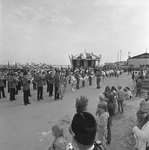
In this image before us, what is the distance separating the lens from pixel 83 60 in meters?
30.3

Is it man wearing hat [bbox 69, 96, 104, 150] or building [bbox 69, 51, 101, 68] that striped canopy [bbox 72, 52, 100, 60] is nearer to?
building [bbox 69, 51, 101, 68]

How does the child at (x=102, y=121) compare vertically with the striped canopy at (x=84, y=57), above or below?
below

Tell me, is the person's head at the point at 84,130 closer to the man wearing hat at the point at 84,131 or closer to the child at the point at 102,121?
the man wearing hat at the point at 84,131

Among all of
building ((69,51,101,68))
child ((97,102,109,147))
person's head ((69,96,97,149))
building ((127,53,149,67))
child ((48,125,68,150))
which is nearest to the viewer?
person's head ((69,96,97,149))

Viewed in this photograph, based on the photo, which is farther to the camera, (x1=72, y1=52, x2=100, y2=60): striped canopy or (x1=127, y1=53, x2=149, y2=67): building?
(x1=127, y1=53, x2=149, y2=67): building

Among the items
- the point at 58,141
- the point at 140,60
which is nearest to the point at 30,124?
the point at 58,141

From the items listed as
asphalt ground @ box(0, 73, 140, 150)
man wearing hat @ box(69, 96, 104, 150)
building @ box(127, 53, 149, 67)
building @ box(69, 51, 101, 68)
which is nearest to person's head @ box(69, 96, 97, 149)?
man wearing hat @ box(69, 96, 104, 150)

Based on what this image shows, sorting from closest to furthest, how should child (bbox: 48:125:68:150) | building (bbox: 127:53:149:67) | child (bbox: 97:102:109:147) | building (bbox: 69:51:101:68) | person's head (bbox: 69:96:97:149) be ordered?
person's head (bbox: 69:96:97:149) → child (bbox: 48:125:68:150) → child (bbox: 97:102:109:147) → building (bbox: 69:51:101:68) → building (bbox: 127:53:149:67)

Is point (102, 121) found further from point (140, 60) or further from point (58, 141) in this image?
point (140, 60)

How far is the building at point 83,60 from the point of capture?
29352 millimetres

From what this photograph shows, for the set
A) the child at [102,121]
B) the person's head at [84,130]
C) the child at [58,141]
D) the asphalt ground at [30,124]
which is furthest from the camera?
the asphalt ground at [30,124]

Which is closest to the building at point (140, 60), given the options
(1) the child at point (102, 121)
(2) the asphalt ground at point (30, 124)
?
(2) the asphalt ground at point (30, 124)

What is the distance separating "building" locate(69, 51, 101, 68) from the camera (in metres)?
29.4

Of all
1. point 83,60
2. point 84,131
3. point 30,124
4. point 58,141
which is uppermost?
point 83,60
